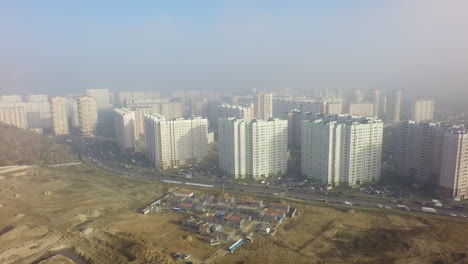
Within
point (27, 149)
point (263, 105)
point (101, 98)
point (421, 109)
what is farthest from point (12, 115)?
point (421, 109)

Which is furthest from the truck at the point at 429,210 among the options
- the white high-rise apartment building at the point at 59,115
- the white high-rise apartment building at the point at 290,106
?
the white high-rise apartment building at the point at 59,115

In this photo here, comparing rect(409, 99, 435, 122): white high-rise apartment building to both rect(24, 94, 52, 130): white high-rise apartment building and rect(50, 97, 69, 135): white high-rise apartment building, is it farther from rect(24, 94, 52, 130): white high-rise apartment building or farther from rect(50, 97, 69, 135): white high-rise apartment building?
rect(24, 94, 52, 130): white high-rise apartment building

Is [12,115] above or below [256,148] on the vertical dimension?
above

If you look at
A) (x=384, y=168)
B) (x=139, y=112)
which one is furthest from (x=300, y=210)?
(x=139, y=112)

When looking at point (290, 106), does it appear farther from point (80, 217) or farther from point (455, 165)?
point (80, 217)

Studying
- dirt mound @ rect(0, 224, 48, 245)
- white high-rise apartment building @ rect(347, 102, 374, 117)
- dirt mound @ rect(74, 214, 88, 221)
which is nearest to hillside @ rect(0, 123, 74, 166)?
dirt mound @ rect(74, 214, 88, 221)

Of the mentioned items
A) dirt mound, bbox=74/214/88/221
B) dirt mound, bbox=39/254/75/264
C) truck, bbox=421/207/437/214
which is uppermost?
truck, bbox=421/207/437/214
